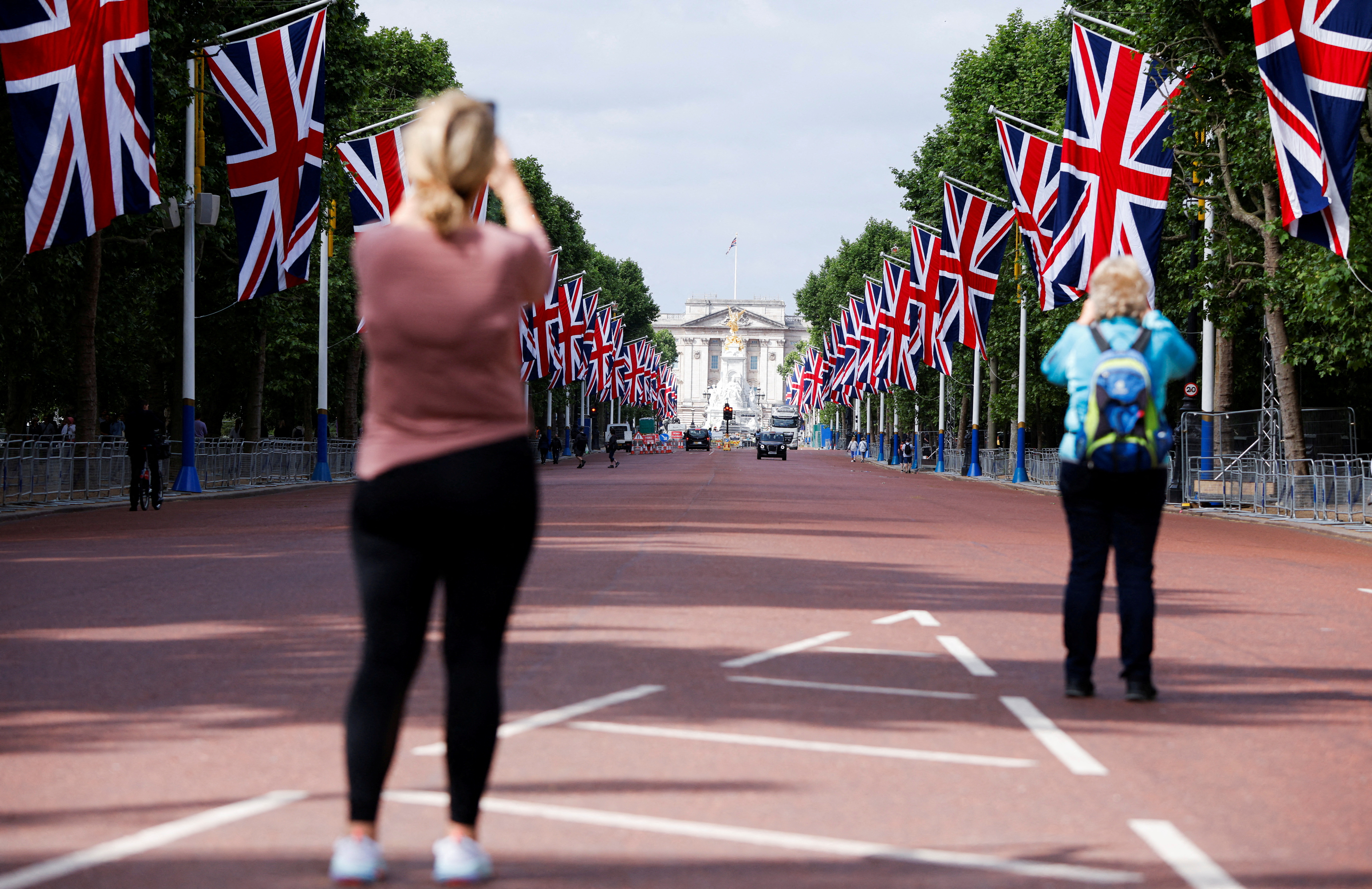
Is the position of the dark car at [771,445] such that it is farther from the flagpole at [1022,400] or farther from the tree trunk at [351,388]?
the flagpole at [1022,400]

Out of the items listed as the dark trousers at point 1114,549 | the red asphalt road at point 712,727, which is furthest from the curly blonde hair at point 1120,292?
the red asphalt road at point 712,727

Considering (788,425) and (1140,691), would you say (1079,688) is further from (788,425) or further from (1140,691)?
(788,425)

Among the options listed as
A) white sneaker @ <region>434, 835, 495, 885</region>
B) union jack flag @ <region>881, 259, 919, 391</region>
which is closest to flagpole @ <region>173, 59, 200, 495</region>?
union jack flag @ <region>881, 259, 919, 391</region>

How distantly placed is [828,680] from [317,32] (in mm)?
21096

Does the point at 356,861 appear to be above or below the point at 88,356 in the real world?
below

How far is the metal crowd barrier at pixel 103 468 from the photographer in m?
26.5

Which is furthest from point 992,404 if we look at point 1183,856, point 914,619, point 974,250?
point 1183,856

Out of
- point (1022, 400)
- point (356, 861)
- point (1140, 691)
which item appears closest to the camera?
point (356, 861)

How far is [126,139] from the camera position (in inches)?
816

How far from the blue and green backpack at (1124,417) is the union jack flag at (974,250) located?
3349 centimetres

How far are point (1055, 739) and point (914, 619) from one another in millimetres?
4606

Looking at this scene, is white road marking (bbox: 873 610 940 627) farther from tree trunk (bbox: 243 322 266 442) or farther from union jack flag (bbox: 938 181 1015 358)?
tree trunk (bbox: 243 322 266 442)

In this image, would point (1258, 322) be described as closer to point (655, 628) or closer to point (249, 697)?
point (655, 628)

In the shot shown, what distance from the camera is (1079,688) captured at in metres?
7.94
